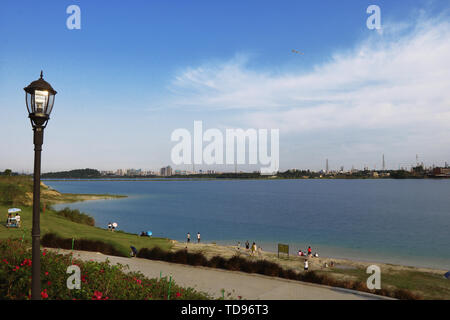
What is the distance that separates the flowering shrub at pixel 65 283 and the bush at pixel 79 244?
9.23 m

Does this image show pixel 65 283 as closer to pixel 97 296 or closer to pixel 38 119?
pixel 97 296

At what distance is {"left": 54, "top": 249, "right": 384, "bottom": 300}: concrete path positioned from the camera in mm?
12523

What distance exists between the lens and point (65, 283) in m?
8.77

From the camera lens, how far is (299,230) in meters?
56.2

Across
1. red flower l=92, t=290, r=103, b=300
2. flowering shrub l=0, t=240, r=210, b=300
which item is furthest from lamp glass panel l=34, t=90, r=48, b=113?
red flower l=92, t=290, r=103, b=300

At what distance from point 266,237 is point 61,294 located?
147 feet

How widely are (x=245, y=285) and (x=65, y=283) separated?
26.4 feet

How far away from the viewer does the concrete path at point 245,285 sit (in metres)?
12.5

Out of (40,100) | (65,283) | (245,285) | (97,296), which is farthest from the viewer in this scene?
(245,285)

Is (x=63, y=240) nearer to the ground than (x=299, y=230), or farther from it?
farther from it

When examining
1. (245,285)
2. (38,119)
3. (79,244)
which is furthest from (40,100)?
(79,244)

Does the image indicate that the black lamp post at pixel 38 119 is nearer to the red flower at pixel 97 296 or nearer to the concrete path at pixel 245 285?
the red flower at pixel 97 296

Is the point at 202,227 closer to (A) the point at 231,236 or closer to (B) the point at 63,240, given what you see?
(A) the point at 231,236
